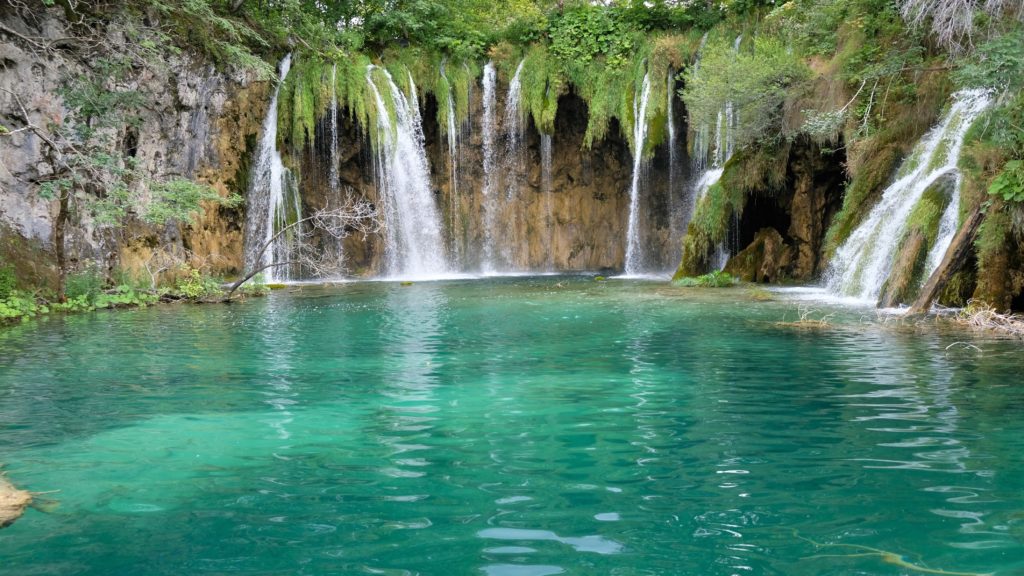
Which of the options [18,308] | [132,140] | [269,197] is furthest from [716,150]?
[18,308]

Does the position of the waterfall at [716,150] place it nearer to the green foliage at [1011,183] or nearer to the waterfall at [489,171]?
the waterfall at [489,171]

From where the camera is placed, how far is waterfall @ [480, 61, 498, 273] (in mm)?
27688

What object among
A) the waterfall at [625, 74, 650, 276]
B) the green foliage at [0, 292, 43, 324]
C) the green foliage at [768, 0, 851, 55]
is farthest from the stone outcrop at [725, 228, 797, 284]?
the green foliage at [0, 292, 43, 324]

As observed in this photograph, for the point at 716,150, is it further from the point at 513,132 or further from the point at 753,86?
the point at 513,132

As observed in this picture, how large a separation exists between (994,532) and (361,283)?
20.8 meters

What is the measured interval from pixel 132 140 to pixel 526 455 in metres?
17.7

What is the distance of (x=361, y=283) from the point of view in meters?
23.4

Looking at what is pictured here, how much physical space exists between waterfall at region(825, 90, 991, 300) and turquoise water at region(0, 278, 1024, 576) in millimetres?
4444

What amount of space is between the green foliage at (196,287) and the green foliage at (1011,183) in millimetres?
14509

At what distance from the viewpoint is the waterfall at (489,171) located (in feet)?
90.8

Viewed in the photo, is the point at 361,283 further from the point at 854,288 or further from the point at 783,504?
the point at 783,504

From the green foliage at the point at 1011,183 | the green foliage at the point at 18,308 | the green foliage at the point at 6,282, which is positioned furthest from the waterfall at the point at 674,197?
the green foliage at the point at 6,282

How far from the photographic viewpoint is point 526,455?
512 centimetres

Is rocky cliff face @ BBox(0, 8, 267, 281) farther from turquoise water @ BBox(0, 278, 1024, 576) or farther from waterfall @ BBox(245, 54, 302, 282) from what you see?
turquoise water @ BBox(0, 278, 1024, 576)
